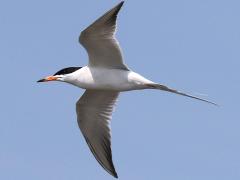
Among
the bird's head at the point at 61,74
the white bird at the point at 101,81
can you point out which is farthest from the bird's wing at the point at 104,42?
the bird's head at the point at 61,74

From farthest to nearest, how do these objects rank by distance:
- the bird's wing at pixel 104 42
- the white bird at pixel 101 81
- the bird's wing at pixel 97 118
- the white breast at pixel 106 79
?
the bird's wing at pixel 97 118 → the white breast at pixel 106 79 → the white bird at pixel 101 81 → the bird's wing at pixel 104 42

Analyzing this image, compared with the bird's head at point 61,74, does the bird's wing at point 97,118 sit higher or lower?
lower

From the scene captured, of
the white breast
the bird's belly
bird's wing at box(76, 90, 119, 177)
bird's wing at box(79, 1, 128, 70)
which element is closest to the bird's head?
the white breast

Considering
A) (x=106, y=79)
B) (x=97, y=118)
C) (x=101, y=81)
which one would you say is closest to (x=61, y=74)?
(x=101, y=81)

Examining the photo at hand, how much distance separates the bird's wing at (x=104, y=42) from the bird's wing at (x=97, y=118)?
1356mm

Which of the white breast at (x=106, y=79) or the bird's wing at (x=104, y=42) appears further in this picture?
the white breast at (x=106, y=79)

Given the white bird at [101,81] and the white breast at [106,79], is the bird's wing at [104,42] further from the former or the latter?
the white breast at [106,79]

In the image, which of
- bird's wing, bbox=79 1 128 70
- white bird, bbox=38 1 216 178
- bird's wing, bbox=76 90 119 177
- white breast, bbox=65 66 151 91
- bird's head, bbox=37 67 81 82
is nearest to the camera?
bird's wing, bbox=79 1 128 70

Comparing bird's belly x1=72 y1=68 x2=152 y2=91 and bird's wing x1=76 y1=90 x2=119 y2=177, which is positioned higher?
bird's belly x1=72 y1=68 x2=152 y2=91

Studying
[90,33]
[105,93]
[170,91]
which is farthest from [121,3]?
[105,93]

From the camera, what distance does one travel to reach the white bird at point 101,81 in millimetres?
14312

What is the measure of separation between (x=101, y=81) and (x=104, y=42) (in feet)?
2.97

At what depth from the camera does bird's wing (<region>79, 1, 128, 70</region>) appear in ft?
45.6

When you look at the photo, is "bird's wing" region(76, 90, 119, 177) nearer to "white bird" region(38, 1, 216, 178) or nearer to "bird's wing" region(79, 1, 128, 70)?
"white bird" region(38, 1, 216, 178)
